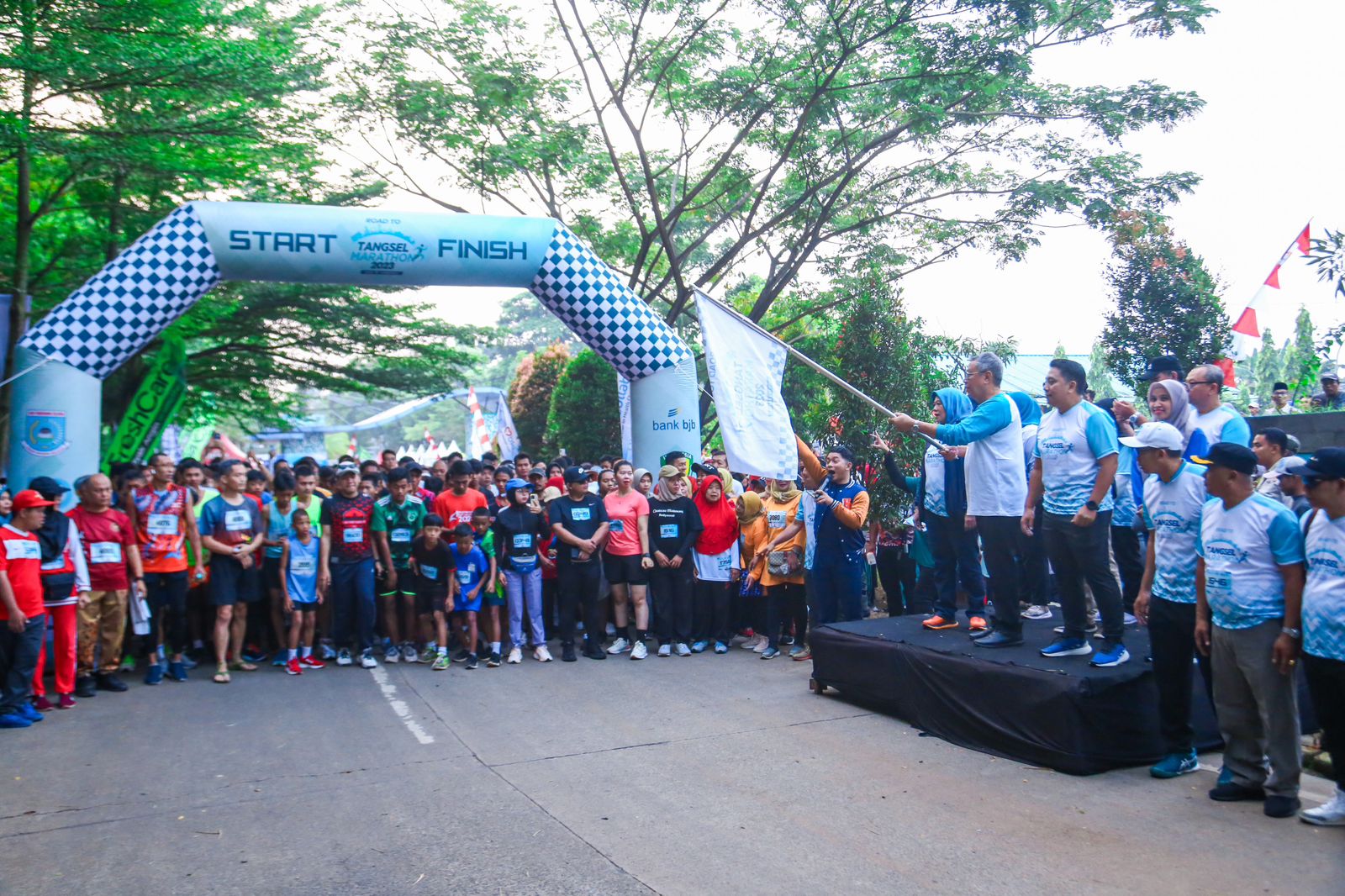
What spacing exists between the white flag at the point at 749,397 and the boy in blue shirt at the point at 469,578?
263 centimetres

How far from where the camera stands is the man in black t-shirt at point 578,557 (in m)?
9.55

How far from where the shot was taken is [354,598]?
Answer: 9.27 metres

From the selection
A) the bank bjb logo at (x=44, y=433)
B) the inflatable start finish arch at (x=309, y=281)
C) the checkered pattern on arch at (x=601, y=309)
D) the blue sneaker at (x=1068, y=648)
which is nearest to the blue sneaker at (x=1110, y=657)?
the blue sneaker at (x=1068, y=648)

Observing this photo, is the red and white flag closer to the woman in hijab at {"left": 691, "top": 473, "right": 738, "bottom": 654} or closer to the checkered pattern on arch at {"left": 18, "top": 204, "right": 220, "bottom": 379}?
the woman in hijab at {"left": 691, "top": 473, "right": 738, "bottom": 654}

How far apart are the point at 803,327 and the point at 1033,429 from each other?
10.6 meters

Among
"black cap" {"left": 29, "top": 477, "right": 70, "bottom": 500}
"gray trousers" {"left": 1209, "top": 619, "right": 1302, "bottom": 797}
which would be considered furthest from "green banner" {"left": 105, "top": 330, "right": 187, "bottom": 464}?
"gray trousers" {"left": 1209, "top": 619, "right": 1302, "bottom": 797}

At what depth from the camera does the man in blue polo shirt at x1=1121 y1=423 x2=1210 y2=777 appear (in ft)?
17.7

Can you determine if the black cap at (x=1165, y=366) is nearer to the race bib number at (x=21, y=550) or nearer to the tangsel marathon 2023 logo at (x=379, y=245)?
the tangsel marathon 2023 logo at (x=379, y=245)

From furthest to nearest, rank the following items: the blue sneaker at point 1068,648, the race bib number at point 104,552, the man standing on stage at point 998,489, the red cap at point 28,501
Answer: the race bib number at point 104,552, the red cap at point 28,501, the man standing on stage at point 998,489, the blue sneaker at point 1068,648

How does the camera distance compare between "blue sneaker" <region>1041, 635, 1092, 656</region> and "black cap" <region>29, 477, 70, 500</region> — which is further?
"black cap" <region>29, 477, 70, 500</region>

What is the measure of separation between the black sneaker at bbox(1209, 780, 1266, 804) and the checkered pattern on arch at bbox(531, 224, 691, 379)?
6974 millimetres

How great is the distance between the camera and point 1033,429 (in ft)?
29.5

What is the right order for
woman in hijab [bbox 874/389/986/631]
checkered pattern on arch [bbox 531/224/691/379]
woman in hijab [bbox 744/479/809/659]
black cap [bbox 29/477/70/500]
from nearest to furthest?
1. woman in hijab [bbox 874/389/986/631]
2. black cap [bbox 29/477/70/500]
3. woman in hijab [bbox 744/479/809/659]
4. checkered pattern on arch [bbox 531/224/691/379]

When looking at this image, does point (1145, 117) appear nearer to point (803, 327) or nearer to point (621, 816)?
point (803, 327)
